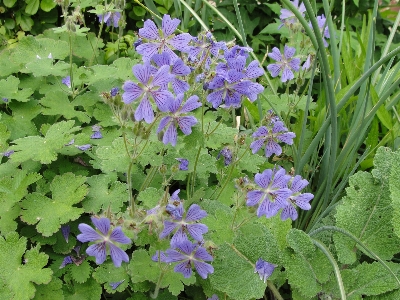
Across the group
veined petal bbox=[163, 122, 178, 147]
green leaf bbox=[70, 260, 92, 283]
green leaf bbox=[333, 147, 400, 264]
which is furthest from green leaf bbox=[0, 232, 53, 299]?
green leaf bbox=[333, 147, 400, 264]

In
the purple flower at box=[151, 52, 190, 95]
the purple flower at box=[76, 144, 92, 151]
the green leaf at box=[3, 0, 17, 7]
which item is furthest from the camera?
the green leaf at box=[3, 0, 17, 7]

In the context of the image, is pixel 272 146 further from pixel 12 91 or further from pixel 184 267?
pixel 12 91

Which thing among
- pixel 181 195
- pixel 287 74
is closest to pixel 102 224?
pixel 181 195

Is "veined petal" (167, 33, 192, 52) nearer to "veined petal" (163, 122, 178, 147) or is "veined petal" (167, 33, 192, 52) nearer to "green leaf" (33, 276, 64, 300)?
"veined petal" (163, 122, 178, 147)

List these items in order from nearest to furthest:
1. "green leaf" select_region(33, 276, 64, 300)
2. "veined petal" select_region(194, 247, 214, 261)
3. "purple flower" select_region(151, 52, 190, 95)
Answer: "purple flower" select_region(151, 52, 190, 95)
"veined petal" select_region(194, 247, 214, 261)
"green leaf" select_region(33, 276, 64, 300)

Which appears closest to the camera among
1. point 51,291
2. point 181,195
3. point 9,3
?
point 51,291

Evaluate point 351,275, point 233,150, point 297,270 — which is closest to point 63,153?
point 233,150

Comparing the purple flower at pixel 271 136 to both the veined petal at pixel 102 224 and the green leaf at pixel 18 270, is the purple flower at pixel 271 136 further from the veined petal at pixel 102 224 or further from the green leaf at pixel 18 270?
the green leaf at pixel 18 270

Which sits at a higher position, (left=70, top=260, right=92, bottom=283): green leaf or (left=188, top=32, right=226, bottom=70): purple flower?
(left=188, top=32, right=226, bottom=70): purple flower
